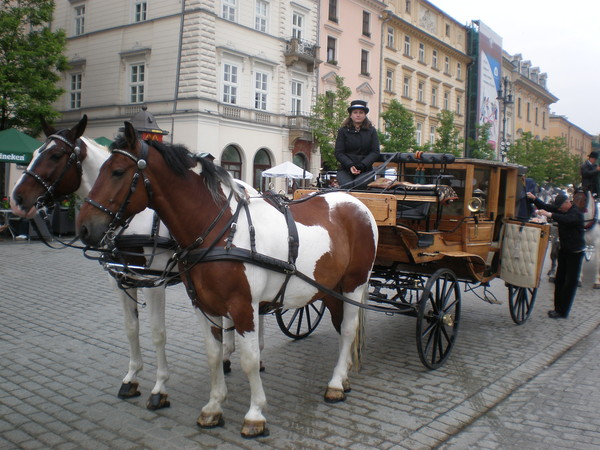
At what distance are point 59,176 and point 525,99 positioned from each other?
65.3 m

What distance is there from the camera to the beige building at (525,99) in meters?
56.1

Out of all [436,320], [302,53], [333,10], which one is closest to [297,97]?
[302,53]

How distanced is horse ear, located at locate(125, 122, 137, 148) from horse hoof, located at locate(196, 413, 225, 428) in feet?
6.58

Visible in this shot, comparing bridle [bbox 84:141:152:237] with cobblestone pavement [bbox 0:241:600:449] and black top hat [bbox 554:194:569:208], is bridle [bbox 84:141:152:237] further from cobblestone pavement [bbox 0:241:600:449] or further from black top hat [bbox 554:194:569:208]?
black top hat [bbox 554:194:569:208]

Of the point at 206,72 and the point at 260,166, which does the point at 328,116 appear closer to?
the point at 260,166

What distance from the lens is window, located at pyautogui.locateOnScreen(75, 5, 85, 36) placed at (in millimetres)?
27047

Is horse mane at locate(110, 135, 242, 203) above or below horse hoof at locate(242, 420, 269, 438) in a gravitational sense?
above

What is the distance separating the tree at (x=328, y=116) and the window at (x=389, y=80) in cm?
878

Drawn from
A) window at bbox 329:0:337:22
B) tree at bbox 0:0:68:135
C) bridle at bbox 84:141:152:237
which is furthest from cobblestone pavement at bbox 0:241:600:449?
window at bbox 329:0:337:22

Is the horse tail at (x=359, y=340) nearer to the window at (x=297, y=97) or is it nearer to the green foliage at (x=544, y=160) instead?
the window at (x=297, y=97)

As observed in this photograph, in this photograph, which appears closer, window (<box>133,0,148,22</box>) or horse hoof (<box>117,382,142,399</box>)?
horse hoof (<box>117,382,142,399</box>)

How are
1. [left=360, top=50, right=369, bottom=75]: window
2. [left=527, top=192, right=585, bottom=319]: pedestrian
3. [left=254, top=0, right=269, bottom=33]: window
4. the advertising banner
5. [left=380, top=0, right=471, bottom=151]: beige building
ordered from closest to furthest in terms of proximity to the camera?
1. [left=527, top=192, right=585, bottom=319]: pedestrian
2. [left=254, top=0, right=269, bottom=33]: window
3. [left=360, top=50, right=369, bottom=75]: window
4. [left=380, top=0, right=471, bottom=151]: beige building
5. the advertising banner

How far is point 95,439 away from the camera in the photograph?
3.56 metres

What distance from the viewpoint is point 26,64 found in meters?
18.1
